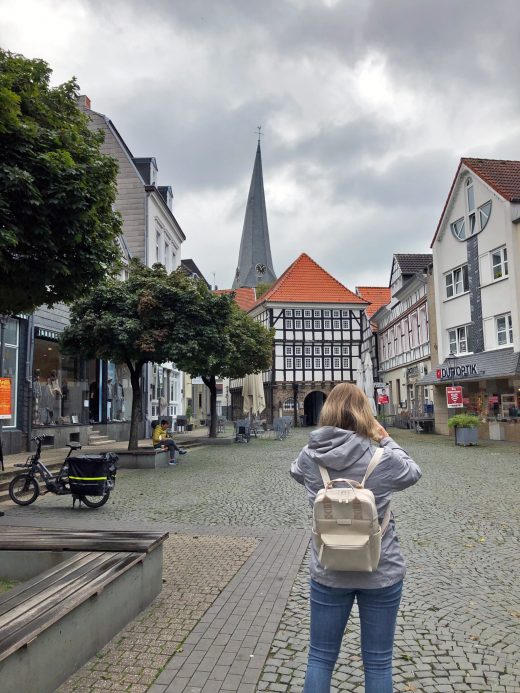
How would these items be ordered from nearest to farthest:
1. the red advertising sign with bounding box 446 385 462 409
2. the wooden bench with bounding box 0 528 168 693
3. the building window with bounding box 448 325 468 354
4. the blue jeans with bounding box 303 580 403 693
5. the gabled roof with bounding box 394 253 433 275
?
the blue jeans with bounding box 303 580 403 693 < the wooden bench with bounding box 0 528 168 693 < the red advertising sign with bounding box 446 385 462 409 < the building window with bounding box 448 325 468 354 < the gabled roof with bounding box 394 253 433 275

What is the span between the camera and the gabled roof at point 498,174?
24.0 m

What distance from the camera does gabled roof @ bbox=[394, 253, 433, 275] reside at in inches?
1538

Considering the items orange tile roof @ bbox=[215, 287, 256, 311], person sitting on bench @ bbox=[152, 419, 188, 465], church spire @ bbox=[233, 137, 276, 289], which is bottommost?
person sitting on bench @ bbox=[152, 419, 188, 465]

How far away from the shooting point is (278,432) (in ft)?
92.3

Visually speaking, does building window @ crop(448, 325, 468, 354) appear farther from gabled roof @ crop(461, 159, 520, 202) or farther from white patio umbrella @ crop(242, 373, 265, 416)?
white patio umbrella @ crop(242, 373, 265, 416)

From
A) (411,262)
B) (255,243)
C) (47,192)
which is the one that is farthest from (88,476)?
(255,243)

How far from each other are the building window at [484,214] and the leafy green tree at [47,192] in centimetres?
2178

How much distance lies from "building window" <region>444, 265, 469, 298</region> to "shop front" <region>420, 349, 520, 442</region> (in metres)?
3.24

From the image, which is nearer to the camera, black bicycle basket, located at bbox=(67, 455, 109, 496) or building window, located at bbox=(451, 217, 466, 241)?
black bicycle basket, located at bbox=(67, 455, 109, 496)

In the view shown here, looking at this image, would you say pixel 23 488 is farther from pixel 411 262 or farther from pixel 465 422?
pixel 411 262

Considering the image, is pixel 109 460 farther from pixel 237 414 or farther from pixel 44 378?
pixel 237 414

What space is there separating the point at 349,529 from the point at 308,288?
4679 centimetres

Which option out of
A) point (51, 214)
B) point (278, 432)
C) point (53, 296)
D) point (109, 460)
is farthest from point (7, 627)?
point (278, 432)

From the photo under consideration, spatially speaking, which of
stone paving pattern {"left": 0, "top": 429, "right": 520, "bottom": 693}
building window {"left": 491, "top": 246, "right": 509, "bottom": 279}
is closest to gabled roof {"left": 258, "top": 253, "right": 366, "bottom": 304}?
building window {"left": 491, "top": 246, "right": 509, "bottom": 279}
